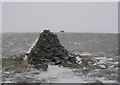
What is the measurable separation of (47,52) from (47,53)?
0.11 meters

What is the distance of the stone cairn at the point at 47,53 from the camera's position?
2548 centimetres

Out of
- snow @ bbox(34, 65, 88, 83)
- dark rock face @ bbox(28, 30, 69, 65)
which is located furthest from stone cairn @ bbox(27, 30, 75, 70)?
snow @ bbox(34, 65, 88, 83)

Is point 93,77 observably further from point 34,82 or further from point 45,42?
point 45,42

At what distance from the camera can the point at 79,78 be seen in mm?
20547

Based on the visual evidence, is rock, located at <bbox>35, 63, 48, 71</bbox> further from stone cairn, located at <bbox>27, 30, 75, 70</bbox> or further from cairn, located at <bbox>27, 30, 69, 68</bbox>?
cairn, located at <bbox>27, 30, 69, 68</bbox>

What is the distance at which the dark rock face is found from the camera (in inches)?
1008

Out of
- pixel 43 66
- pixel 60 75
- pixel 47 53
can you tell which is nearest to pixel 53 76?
pixel 60 75

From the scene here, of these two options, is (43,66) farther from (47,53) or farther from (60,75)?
(47,53)

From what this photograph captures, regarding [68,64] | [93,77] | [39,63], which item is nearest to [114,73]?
[93,77]

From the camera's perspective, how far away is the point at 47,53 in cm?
2650

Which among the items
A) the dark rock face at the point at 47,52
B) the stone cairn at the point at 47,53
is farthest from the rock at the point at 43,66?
the dark rock face at the point at 47,52

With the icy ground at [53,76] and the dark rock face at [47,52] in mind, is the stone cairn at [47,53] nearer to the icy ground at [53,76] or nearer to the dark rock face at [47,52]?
the dark rock face at [47,52]

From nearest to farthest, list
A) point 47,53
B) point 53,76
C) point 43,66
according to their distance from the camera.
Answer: point 53,76 → point 43,66 → point 47,53

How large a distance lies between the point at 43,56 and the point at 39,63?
3.46 feet
